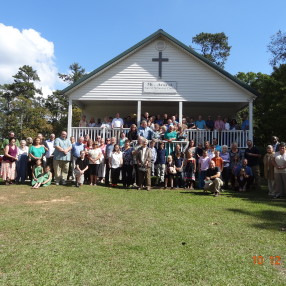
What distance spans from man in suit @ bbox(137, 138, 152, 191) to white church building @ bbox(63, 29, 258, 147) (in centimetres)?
390

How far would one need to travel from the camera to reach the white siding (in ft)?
44.4

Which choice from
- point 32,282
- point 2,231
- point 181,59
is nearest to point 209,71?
point 181,59

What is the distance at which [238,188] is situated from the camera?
10164 mm

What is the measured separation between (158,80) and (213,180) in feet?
21.3

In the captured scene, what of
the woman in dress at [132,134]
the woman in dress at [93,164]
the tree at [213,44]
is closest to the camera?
the woman in dress at [93,164]

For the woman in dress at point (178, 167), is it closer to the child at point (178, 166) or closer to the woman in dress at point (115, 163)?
the child at point (178, 166)

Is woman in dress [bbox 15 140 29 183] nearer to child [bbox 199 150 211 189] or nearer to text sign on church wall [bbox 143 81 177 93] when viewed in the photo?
text sign on church wall [bbox 143 81 177 93]

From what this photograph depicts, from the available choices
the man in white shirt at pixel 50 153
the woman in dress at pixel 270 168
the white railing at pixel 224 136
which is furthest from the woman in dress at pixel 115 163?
the woman in dress at pixel 270 168

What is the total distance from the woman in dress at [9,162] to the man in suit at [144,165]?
14.8 ft

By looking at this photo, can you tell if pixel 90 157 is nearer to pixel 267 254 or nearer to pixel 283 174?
pixel 283 174

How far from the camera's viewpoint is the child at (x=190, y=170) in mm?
10180

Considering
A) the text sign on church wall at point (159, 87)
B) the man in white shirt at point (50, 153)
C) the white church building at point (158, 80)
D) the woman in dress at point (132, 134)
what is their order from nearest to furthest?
the man in white shirt at point (50, 153) < the woman in dress at point (132, 134) < the white church building at point (158, 80) < the text sign on church wall at point (159, 87)

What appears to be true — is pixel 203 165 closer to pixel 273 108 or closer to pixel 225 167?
pixel 225 167
